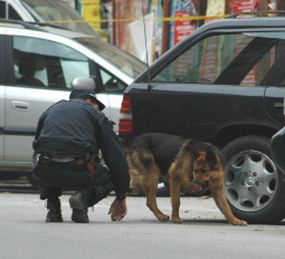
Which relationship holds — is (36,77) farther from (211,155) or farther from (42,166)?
(211,155)

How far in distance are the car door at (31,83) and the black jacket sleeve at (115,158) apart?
11.4 ft

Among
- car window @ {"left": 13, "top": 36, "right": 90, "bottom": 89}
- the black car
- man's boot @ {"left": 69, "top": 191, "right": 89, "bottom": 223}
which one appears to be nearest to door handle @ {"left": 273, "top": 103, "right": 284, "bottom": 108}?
the black car

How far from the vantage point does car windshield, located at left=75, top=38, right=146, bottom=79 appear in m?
13.2

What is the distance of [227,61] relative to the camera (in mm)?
9859

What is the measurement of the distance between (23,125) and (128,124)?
2.88 meters

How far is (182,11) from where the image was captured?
17516 mm

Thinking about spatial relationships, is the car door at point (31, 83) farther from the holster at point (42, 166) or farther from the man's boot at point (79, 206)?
the man's boot at point (79, 206)

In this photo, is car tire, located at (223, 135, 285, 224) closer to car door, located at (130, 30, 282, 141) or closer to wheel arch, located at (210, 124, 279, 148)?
wheel arch, located at (210, 124, 279, 148)

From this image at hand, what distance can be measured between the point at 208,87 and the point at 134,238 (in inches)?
86.4

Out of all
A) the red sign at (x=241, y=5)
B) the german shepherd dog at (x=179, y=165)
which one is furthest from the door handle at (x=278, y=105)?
the red sign at (x=241, y=5)

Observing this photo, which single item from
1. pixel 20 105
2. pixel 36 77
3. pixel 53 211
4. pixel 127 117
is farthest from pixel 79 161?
pixel 36 77

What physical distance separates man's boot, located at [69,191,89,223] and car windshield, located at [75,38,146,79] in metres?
4.09

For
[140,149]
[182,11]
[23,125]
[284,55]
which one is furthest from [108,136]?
[182,11]

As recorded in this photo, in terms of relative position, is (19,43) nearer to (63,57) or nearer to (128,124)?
(63,57)
